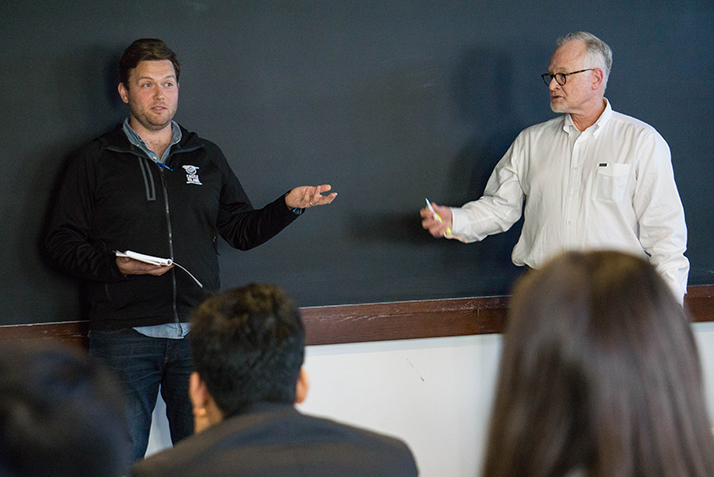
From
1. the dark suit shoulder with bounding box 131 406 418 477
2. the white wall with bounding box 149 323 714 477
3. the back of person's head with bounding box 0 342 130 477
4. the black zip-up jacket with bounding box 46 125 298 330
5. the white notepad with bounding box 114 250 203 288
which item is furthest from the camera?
the white wall with bounding box 149 323 714 477

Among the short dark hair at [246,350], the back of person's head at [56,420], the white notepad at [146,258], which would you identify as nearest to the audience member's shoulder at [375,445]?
the short dark hair at [246,350]

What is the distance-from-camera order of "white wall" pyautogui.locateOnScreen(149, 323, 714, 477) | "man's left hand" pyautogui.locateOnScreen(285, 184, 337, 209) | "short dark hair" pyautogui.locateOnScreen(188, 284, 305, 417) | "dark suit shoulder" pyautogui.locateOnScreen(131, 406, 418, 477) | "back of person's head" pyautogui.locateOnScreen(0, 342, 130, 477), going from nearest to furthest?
"back of person's head" pyautogui.locateOnScreen(0, 342, 130, 477), "dark suit shoulder" pyautogui.locateOnScreen(131, 406, 418, 477), "short dark hair" pyautogui.locateOnScreen(188, 284, 305, 417), "man's left hand" pyautogui.locateOnScreen(285, 184, 337, 209), "white wall" pyautogui.locateOnScreen(149, 323, 714, 477)

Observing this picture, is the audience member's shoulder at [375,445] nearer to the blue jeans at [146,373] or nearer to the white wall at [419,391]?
the blue jeans at [146,373]

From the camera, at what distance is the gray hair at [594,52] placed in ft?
8.72

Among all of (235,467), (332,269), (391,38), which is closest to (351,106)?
(391,38)

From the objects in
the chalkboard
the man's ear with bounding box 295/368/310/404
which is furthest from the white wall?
the man's ear with bounding box 295/368/310/404

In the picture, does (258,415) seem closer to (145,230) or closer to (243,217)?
(145,230)

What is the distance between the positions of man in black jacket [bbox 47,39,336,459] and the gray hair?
3.91 ft

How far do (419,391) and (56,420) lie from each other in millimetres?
2435

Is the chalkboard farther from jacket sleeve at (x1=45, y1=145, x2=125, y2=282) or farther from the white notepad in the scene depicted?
the white notepad

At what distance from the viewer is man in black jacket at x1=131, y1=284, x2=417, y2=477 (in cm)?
96

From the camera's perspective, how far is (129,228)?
239 cm

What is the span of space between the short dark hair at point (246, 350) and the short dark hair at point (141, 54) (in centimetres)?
157

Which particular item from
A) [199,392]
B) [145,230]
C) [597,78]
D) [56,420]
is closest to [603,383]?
[56,420]
